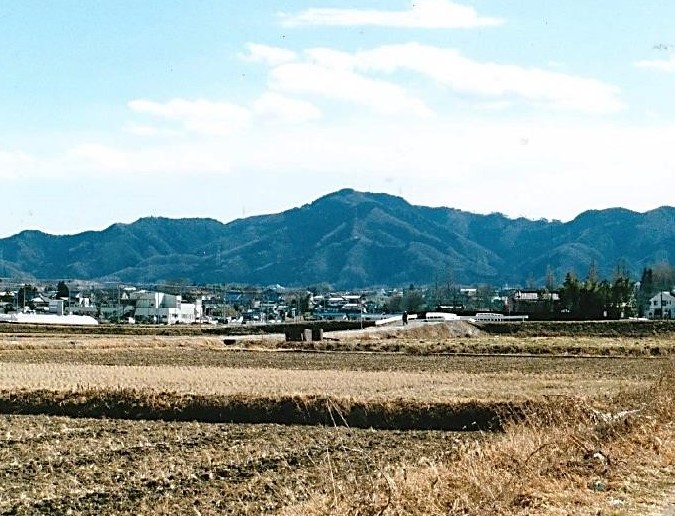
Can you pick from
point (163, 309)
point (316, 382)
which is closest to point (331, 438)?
point (316, 382)

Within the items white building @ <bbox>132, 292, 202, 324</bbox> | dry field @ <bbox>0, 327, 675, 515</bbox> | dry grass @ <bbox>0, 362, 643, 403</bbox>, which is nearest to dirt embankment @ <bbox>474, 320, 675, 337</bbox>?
dry field @ <bbox>0, 327, 675, 515</bbox>

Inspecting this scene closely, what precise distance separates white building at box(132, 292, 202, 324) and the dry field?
10925 centimetres

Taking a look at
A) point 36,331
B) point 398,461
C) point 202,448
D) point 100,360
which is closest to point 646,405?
point 398,461

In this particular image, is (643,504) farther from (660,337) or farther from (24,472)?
(660,337)

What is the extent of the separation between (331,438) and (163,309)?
138 metres

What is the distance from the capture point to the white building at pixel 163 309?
153 meters

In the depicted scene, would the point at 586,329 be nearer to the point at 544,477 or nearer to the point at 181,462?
the point at 181,462

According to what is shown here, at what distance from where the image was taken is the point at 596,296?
354ft

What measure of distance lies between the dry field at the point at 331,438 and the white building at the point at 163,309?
10925cm

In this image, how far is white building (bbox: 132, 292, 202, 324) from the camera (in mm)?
152750

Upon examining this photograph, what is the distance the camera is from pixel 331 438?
20.2m

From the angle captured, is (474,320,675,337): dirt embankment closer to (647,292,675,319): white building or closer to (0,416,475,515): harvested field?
(647,292,675,319): white building

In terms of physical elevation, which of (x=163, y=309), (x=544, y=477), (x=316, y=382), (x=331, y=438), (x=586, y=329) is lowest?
Result: (x=586, y=329)

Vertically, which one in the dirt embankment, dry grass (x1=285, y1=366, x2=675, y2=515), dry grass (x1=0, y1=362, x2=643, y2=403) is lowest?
the dirt embankment
